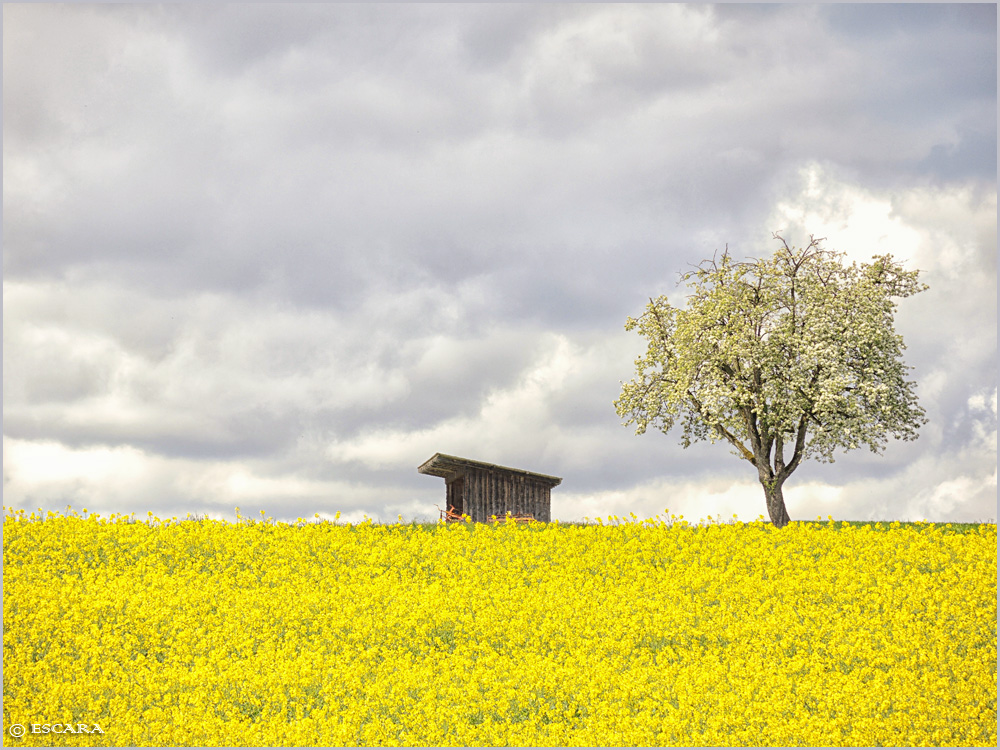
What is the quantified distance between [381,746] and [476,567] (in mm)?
6277

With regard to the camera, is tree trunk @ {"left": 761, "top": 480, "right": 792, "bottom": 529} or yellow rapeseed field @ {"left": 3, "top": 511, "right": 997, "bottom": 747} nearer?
yellow rapeseed field @ {"left": 3, "top": 511, "right": 997, "bottom": 747}

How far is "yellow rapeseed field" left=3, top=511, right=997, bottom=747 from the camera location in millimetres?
8305

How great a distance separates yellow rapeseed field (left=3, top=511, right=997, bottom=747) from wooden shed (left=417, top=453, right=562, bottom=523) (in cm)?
857

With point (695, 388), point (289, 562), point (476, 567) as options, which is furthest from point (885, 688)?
point (695, 388)

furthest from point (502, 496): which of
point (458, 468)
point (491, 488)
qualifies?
point (458, 468)

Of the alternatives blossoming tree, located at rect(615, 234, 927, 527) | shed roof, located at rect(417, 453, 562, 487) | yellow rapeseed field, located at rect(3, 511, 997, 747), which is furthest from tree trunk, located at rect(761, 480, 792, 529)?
yellow rapeseed field, located at rect(3, 511, 997, 747)

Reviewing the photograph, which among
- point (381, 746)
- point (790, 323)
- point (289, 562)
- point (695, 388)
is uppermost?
point (790, 323)

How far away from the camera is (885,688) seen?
8.81m

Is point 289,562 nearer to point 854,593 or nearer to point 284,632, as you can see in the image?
point 284,632

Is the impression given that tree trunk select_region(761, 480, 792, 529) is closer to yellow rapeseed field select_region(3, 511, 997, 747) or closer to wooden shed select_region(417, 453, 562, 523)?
wooden shed select_region(417, 453, 562, 523)

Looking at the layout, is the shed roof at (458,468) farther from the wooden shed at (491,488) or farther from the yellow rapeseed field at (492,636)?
the yellow rapeseed field at (492,636)

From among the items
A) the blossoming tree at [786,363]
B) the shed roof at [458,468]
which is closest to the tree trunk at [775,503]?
the blossoming tree at [786,363]

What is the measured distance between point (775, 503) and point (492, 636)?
17469mm

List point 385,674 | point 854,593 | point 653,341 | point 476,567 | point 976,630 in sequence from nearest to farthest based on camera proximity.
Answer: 1. point 385,674
2. point 976,630
3. point 854,593
4. point 476,567
5. point 653,341
